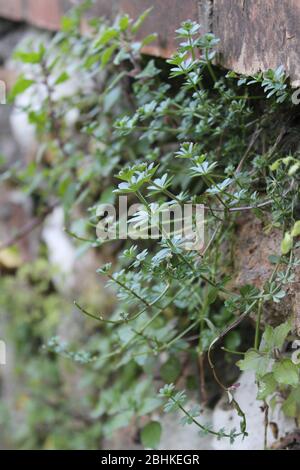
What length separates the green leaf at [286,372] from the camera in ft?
3.80

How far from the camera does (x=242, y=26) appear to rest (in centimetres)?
126

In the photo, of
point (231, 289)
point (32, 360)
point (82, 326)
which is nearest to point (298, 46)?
point (231, 289)

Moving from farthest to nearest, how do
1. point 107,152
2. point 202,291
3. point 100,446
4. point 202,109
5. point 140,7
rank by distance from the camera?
point 100,446
point 107,152
point 140,7
point 202,291
point 202,109

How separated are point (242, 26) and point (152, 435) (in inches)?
37.4

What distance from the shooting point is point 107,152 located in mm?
1804

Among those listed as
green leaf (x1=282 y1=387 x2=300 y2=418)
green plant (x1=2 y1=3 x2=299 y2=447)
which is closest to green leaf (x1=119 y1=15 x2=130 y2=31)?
green plant (x1=2 y1=3 x2=299 y2=447)

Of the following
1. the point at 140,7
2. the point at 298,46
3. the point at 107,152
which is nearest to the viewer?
the point at 298,46

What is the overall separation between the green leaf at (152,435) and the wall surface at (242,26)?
855mm

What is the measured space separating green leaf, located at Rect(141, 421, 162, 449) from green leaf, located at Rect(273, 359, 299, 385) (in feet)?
1.65

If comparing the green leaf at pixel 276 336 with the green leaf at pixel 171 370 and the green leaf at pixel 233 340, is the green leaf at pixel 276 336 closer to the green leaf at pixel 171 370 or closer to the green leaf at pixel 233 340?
the green leaf at pixel 233 340

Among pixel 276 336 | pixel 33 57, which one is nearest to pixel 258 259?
pixel 276 336

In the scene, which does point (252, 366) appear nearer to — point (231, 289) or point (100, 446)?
point (231, 289)

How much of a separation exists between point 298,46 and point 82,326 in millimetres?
1515

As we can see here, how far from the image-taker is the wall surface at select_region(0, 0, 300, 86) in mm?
1118
